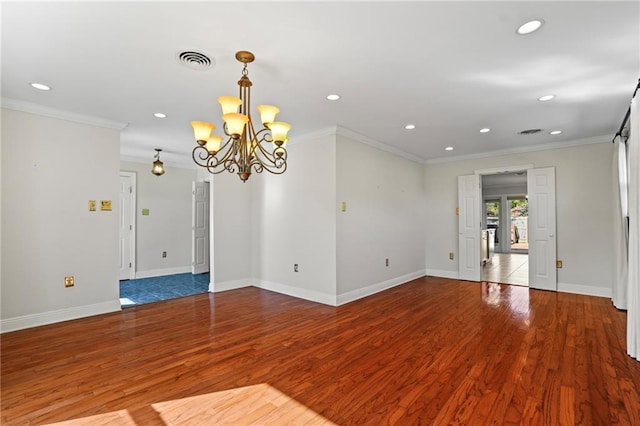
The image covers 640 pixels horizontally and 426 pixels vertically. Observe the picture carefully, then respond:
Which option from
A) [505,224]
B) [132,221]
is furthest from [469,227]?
[505,224]

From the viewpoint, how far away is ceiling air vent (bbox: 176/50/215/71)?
8.23ft

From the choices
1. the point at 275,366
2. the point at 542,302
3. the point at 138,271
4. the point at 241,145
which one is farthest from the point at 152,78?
the point at 542,302

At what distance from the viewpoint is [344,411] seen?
79.5 inches

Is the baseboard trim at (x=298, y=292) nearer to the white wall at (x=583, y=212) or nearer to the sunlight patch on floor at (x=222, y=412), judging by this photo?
the sunlight patch on floor at (x=222, y=412)

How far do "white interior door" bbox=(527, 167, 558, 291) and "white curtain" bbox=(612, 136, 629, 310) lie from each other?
1050mm

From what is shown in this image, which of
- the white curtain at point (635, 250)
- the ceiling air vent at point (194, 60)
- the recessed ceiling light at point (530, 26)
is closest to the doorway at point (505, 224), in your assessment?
the white curtain at point (635, 250)

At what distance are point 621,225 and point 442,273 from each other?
3.25 m

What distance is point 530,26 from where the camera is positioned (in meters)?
2.15

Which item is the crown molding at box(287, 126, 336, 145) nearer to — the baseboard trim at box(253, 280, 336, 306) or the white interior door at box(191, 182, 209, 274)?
the baseboard trim at box(253, 280, 336, 306)

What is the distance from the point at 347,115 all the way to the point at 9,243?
14.2 ft

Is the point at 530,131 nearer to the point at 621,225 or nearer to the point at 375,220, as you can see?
the point at 621,225

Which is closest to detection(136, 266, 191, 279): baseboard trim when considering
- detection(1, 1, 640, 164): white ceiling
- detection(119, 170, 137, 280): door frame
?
detection(119, 170, 137, 280): door frame

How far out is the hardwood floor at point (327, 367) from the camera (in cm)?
201

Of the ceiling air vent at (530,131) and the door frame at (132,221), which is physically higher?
the ceiling air vent at (530,131)
